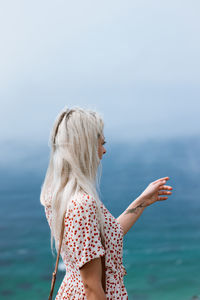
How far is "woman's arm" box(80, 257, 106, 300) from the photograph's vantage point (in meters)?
1.32

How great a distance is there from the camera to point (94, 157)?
1401 millimetres

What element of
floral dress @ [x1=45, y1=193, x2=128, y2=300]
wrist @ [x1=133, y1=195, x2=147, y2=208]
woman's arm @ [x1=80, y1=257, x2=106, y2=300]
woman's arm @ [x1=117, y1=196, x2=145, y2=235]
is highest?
wrist @ [x1=133, y1=195, x2=147, y2=208]

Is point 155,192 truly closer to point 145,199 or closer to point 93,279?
point 145,199

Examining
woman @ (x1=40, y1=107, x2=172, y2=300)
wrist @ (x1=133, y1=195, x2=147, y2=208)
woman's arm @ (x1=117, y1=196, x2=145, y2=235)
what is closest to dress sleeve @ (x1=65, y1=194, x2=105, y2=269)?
woman @ (x1=40, y1=107, x2=172, y2=300)

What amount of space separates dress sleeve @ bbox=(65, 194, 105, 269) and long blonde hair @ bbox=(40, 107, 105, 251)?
0.03m

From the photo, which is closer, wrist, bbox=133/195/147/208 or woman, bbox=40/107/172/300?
woman, bbox=40/107/172/300

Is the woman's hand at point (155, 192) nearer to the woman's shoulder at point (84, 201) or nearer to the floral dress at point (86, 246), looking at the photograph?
the floral dress at point (86, 246)

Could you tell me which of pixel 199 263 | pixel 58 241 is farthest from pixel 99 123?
pixel 199 263

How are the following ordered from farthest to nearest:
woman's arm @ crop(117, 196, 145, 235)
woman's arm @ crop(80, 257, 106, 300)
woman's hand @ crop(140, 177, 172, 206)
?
woman's hand @ crop(140, 177, 172, 206)
woman's arm @ crop(117, 196, 145, 235)
woman's arm @ crop(80, 257, 106, 300)

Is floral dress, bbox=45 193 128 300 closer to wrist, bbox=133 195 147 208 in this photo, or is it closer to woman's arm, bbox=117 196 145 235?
woman's arm, bbox=117 196 145 235

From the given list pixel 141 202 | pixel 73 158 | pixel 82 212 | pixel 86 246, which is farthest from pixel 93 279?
pixel 141 202

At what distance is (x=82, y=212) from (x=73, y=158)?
0.55 ft

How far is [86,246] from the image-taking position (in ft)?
4.41

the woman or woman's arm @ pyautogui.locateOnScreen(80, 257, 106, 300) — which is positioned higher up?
the woman
